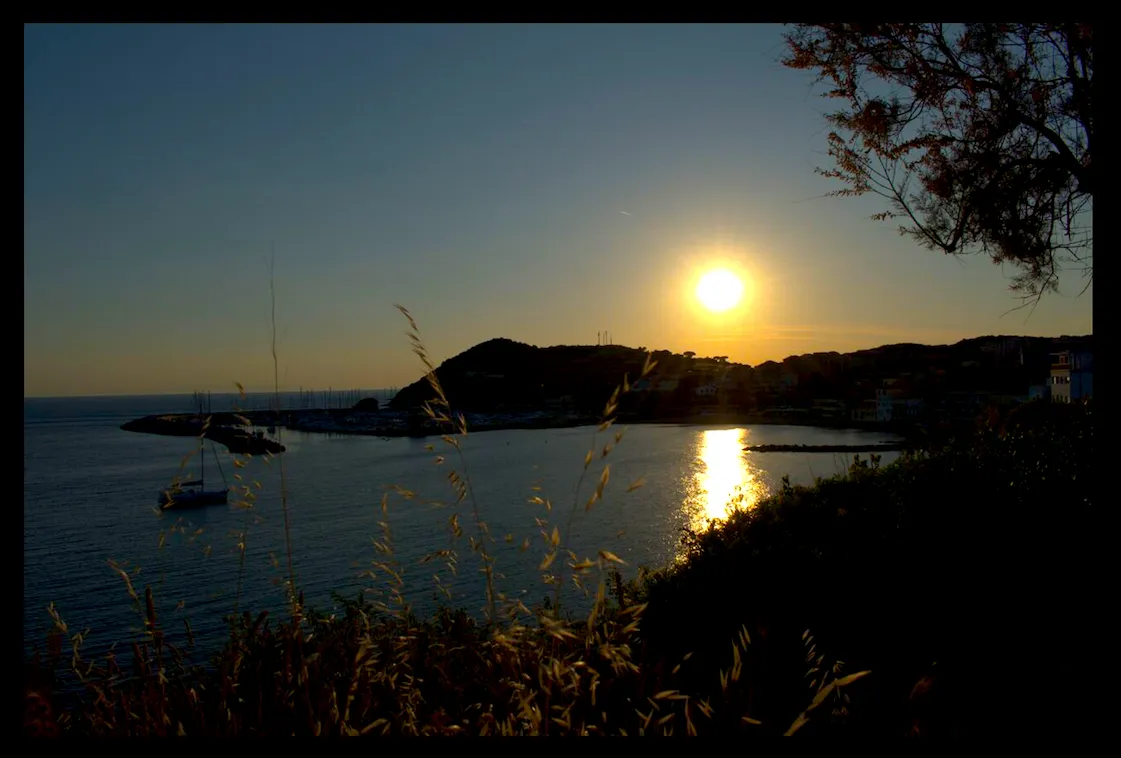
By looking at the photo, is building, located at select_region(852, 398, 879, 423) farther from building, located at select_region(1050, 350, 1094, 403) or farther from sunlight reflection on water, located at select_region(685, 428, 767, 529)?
building, located at select_region(1050, 350, 1094, 403)

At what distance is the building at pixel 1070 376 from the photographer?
898cm

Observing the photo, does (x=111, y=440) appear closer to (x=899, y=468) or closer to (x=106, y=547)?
(x=106, y=547)

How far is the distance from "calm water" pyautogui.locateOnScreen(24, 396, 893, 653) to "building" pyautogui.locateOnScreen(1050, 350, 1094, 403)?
9.93ft

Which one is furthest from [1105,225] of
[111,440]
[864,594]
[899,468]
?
[111,440]

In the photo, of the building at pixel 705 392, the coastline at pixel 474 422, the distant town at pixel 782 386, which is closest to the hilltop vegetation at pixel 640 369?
the distant town at pixel 782 386

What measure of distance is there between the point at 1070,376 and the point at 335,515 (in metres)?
30.4

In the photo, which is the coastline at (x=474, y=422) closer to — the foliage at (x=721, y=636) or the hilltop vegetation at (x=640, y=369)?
the hilltop vegetation at (x=640, y=369)

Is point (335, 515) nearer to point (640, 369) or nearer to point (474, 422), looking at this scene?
point (640, 369)

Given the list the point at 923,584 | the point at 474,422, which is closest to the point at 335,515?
the point at 923,584

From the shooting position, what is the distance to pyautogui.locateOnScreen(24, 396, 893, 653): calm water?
64.5 feet

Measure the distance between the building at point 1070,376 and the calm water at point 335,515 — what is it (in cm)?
303

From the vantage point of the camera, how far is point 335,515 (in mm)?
33594

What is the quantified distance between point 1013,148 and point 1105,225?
20.6 feet

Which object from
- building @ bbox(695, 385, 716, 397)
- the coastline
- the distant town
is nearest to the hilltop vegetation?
the distant town
